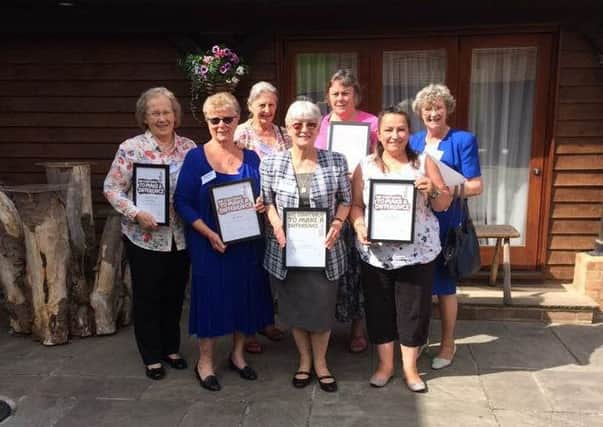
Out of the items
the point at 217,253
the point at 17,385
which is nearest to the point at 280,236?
the point at 217,253

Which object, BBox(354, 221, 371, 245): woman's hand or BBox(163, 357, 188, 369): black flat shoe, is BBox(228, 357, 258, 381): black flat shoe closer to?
BBox(163, 357, 188, 369): black flat shoe

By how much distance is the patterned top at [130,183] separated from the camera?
9.61 ft

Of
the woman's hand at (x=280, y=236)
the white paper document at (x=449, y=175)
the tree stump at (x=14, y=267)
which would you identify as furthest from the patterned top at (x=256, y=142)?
the tree stump at (x=14, y=267)

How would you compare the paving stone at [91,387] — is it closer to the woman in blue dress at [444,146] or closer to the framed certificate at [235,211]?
the framed certificate at [235,211]

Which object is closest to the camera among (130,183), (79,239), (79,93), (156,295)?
(130,183)

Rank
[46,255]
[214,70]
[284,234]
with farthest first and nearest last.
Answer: [214,70] < [46,255] < [284,234]

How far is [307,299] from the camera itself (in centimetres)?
282

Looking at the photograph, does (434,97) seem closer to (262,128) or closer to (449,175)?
(449,175)

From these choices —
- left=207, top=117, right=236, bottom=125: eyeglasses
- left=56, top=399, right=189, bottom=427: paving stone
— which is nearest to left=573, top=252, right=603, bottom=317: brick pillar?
left=207, top=117, right=236, bottom=125: eyeglasses

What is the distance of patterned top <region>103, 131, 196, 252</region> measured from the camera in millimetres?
2928

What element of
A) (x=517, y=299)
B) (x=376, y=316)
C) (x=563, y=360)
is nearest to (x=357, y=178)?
(x=376, y=316)

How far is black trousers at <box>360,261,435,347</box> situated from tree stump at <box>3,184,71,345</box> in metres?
2.02

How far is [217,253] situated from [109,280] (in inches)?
50.5

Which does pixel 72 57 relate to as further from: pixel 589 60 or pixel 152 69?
pixel 589 60
